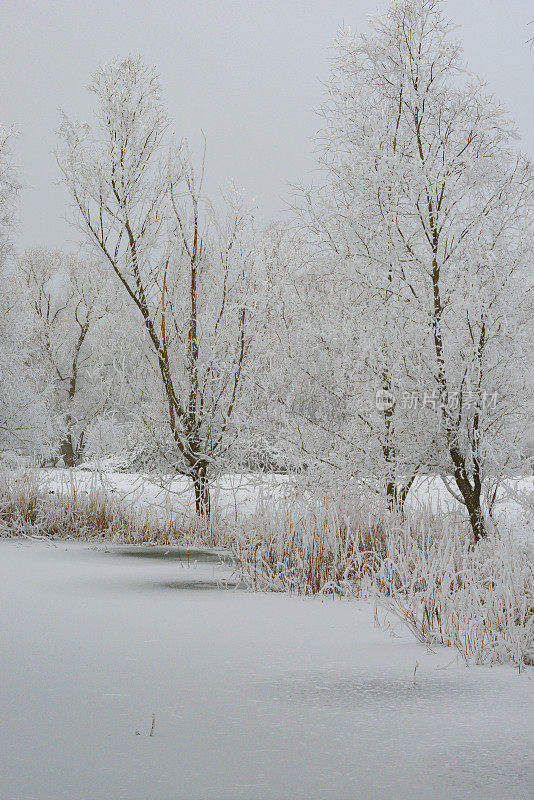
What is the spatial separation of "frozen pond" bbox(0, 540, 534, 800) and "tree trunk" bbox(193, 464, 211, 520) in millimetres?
5251

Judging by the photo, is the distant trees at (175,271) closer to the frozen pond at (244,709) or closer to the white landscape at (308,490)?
the white landscape at (308,490)

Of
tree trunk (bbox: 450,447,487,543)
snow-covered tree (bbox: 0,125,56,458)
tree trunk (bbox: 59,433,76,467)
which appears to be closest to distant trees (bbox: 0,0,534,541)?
tree trunk (bbox: 450,447,487,543)

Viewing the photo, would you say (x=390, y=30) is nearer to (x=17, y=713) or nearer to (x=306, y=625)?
(x=306, y=625)

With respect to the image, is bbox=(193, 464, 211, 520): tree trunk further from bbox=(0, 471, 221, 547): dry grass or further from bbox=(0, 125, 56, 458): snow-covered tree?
bbox=(0, 125, 56, 458): snow-covered tree

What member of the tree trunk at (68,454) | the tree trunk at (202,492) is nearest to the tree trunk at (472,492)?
the tree trunk at (202,492)

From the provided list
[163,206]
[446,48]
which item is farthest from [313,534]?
[163,206]

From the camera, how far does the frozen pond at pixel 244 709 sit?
2.72 metres

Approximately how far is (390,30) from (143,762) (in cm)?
786

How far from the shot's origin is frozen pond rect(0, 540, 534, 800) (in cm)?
272

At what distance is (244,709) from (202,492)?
8.21 meters

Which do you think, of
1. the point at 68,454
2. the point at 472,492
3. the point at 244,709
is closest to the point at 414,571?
the point at 244,709

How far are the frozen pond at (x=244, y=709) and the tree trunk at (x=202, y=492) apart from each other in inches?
207

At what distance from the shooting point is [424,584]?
21.1ft

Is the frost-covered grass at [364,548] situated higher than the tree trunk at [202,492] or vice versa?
the tree trunk at [202,492]
